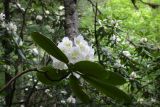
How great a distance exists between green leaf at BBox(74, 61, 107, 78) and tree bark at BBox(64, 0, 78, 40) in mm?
1096

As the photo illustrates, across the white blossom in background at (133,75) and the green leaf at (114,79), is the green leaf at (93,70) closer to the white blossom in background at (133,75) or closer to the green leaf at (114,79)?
the green leaf at (114,79)

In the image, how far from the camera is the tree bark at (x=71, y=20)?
1961mm

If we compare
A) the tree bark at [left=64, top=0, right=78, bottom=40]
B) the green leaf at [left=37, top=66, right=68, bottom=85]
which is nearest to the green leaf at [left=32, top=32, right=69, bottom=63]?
the green leaf at [left=37, top=66, right=68, bottom=85]

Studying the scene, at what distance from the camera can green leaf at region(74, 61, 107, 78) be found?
86 cm

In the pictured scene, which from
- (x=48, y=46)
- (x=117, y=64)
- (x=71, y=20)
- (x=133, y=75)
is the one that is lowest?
(x=133, y=75)

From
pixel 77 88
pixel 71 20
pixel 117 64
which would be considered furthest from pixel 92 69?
pixel 117 64

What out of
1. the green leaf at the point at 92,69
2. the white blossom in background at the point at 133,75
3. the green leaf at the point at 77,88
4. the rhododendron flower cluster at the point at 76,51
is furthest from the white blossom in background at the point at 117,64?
the green leaf at the point at 92,69

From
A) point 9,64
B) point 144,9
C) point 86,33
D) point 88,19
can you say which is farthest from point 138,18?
point 9,64

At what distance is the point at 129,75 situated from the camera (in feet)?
11.6

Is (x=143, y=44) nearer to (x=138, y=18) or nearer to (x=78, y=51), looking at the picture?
(x=78, y=51)

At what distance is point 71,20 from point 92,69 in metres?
1.15

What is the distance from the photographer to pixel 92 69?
86 centimetres

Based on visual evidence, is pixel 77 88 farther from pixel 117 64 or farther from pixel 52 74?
pixel 117 64

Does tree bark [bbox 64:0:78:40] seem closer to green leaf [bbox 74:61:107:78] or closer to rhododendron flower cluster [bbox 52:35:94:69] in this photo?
rhododendron flower cluster [bbox 52:35:94:69]
